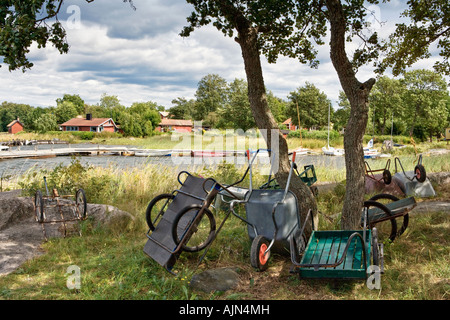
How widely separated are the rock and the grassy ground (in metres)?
0.07

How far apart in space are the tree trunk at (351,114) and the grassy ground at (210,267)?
2.35 feet

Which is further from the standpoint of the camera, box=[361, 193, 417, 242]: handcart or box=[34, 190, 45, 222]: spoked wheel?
box=[34, 190, 45, 222]: spoked wheel

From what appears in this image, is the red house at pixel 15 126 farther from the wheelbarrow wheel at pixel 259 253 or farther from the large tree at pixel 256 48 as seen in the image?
the wheelbarrow wheel at pixel 259 253

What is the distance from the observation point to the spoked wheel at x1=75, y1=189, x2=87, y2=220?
6480 mm

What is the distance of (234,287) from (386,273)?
1.84 m

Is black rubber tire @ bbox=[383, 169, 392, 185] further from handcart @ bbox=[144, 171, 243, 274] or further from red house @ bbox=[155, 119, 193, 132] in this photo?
red house @ bbox=[155, 119, 193, 132]

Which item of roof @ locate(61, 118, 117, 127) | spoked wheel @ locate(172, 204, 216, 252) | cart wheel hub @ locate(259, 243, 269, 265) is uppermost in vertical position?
roof @ locate(61, 118, 117, 127)

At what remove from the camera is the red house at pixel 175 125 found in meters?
75.4

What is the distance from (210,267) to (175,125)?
75589mm

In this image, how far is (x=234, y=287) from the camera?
14.0 ft

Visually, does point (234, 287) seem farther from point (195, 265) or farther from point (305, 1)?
point (305, 1)

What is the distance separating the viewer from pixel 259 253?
4387 millimetres

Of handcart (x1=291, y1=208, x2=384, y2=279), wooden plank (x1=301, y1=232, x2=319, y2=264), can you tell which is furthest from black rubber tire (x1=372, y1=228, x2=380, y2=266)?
wooden plank (x1=301, y1=232, x2=319, y2=264)

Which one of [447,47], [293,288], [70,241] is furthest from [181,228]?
[447,47]
